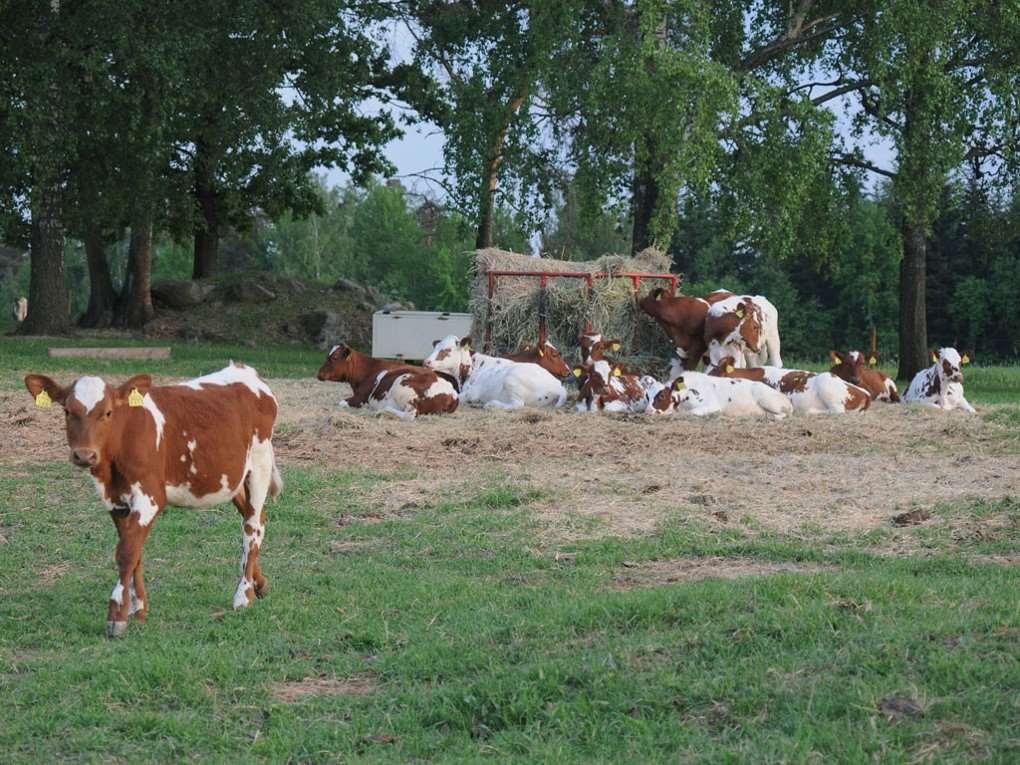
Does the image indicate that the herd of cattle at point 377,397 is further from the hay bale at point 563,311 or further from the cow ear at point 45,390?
the hay bale at point 563,311

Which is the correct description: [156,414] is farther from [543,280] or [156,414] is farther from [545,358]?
[543,280]

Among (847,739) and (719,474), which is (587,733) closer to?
Result: (847,739)

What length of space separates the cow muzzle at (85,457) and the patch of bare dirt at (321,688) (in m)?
1.54

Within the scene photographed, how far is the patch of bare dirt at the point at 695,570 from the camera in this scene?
8469mm

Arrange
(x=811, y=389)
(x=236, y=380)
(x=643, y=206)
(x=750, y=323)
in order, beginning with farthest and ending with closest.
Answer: (x=643, y=206)
(x=750, y=323)
(x=811, y=389)
(x=236, y=380)

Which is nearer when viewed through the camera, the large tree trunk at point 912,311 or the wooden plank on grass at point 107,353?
the wooden plank on grass at point 107,353

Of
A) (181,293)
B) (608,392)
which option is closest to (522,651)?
(608,392)

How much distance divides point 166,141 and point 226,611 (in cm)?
2357

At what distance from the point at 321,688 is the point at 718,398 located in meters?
11.1

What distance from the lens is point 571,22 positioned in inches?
939

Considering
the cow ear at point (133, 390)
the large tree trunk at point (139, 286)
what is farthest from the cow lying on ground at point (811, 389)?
the large tree trunk at point (139, 286)

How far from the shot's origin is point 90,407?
726 cm

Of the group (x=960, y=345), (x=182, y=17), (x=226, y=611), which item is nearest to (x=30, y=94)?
(x=182, y=17)

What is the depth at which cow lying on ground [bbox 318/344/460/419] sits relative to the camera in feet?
55.6
